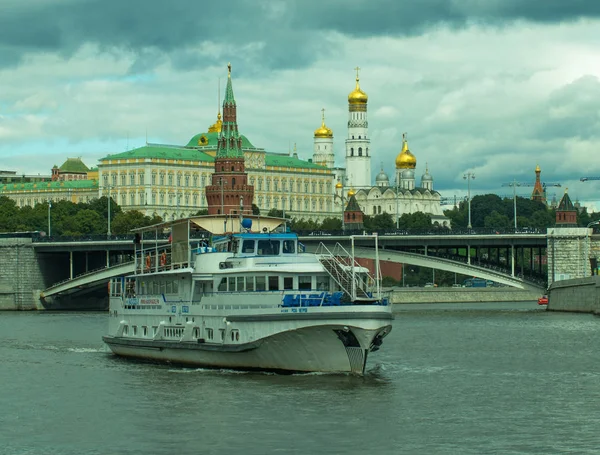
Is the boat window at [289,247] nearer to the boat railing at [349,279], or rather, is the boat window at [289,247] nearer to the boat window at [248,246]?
the boat window at [248,246]

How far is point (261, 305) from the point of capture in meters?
57.9

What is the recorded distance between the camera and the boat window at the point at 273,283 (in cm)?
5828

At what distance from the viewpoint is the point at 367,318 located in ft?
182

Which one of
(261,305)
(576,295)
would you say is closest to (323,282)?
(261,305)

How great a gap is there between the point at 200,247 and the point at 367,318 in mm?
10251

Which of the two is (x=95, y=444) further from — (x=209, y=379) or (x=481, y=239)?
(x=481, y=239)

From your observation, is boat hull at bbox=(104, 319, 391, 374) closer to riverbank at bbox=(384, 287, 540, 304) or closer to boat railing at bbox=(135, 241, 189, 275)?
boat railing at bbox=(135, 241, 189, 275)

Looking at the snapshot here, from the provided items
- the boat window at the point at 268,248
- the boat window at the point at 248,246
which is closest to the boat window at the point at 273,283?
the boat window at the point at 268,248

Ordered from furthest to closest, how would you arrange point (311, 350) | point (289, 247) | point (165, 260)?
point (165, 260) < point (289, 247) < point (311, 350)

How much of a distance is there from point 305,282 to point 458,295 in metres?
96.5

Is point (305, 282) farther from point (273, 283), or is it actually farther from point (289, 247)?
point (289, 247)

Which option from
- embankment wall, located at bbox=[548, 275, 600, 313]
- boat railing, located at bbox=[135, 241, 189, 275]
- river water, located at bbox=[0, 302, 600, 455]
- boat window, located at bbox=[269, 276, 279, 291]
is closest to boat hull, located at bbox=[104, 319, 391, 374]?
river water, located at bbox=[0, 302, 600, 455]

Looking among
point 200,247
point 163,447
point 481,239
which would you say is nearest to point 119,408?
point 163,447

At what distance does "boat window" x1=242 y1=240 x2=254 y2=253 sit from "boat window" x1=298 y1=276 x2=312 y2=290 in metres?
3.13
